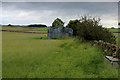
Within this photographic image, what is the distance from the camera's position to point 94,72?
5.44 m

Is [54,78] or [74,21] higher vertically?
[74,21]

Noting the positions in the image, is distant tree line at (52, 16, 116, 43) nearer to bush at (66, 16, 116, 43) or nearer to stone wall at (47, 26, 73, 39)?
bush at (66, 16, 116, 43)

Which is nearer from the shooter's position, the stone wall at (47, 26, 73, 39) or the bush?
the bush

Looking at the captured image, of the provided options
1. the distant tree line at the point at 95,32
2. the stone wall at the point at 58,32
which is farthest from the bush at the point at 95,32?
the stone wall at the point at 58,32

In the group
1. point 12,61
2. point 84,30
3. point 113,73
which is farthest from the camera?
point 84,30

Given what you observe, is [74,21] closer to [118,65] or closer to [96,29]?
[96,29]

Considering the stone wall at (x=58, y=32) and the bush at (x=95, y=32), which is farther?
the stone wall at (x=58, y=32)

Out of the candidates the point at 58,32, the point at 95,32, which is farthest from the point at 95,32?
the point at 58,32

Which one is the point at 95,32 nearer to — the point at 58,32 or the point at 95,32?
the point at 95,32

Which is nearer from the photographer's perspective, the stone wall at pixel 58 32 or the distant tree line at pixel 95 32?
the distant tree line at pixel 95 32

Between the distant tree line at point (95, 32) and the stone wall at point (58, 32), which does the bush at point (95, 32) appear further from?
the stone wall at point (58, 32)

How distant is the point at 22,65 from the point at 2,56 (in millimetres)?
1865

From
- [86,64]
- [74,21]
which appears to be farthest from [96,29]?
[74,21]

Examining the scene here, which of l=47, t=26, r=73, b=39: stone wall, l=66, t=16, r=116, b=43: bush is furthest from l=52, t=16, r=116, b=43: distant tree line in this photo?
l=47, t=26, r=73, b=39: stone wall
